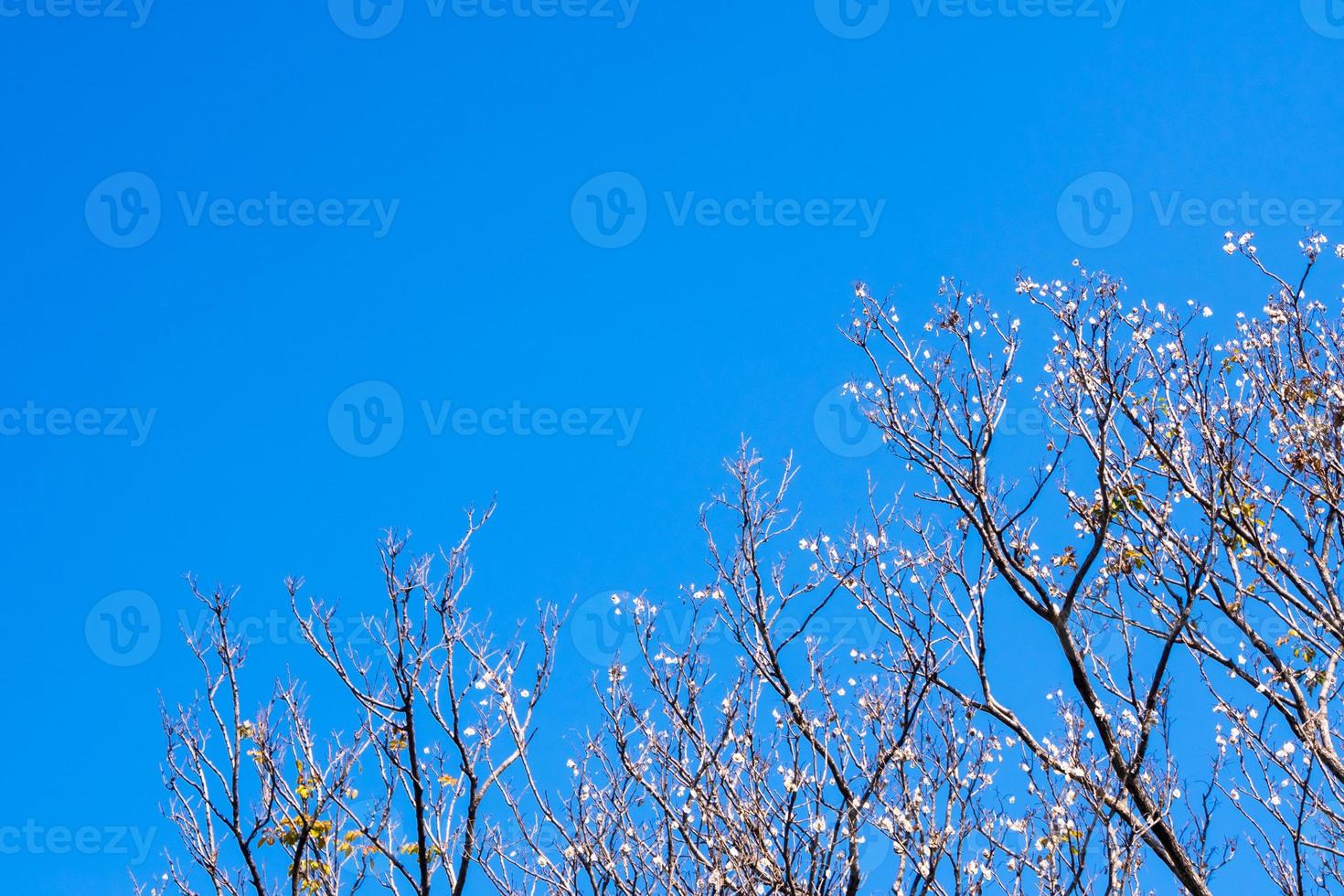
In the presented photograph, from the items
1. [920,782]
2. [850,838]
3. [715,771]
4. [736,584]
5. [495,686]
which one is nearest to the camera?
[850,838]

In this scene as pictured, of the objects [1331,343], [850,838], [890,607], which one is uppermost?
[1331,343]

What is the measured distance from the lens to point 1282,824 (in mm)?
8500

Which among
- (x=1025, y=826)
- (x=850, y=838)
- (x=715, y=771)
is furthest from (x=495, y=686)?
(x=1025, y=826)

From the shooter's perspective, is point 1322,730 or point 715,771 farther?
point 1322,730

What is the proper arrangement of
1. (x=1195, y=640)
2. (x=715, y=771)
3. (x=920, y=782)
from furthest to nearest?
1. (x=1195, y=640)
2. (x=715, y=771)
3. (x=920, y=782)

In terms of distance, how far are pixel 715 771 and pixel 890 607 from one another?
2478 millimetres

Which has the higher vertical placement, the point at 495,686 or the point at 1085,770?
the point at 495,686

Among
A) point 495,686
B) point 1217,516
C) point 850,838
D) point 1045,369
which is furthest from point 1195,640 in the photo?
point 495,686

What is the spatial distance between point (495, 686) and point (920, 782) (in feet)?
9.77

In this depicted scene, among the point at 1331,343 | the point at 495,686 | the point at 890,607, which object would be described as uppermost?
the point at 1331,343

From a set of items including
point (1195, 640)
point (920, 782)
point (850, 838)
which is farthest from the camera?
point (1195, 640)

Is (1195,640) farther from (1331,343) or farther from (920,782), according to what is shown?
(920,782)

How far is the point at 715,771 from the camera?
7582 mm

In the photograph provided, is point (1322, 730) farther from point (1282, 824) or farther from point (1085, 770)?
point (1085, 770)
